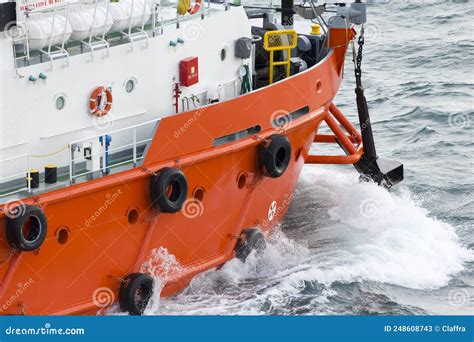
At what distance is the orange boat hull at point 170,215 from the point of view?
13172 mm

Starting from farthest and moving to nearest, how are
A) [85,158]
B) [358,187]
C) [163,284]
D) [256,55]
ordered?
1. [358,187]
2. [256,55]
3. [163,284]
4. [85,158]

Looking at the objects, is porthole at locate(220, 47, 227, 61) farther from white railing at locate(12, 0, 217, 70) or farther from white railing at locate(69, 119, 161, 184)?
white railing at locate(69, 119, 161, 184)

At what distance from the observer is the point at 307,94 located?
16812 mm

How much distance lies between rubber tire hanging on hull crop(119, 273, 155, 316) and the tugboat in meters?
0.01

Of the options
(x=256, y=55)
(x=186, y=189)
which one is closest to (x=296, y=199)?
(x=256, y=55)

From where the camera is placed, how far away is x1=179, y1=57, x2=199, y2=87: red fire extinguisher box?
15234 mm

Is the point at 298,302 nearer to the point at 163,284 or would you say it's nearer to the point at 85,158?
the point at 163,284

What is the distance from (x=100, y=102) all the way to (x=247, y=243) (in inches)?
120

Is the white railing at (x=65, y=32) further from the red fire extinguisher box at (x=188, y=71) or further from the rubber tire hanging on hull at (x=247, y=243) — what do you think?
the rubber tire hanging on hull at (x=247, y=243)

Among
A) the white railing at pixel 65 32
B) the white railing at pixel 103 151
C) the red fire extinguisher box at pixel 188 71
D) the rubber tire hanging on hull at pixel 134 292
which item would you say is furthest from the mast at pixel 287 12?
the rubber tire hanging on hull at pixel 134 292

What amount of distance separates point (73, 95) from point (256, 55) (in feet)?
15.1

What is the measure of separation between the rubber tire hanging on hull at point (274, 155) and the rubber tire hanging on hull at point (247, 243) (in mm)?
821

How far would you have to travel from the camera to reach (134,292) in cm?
1414

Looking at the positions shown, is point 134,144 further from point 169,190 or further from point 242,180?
point 242,180
